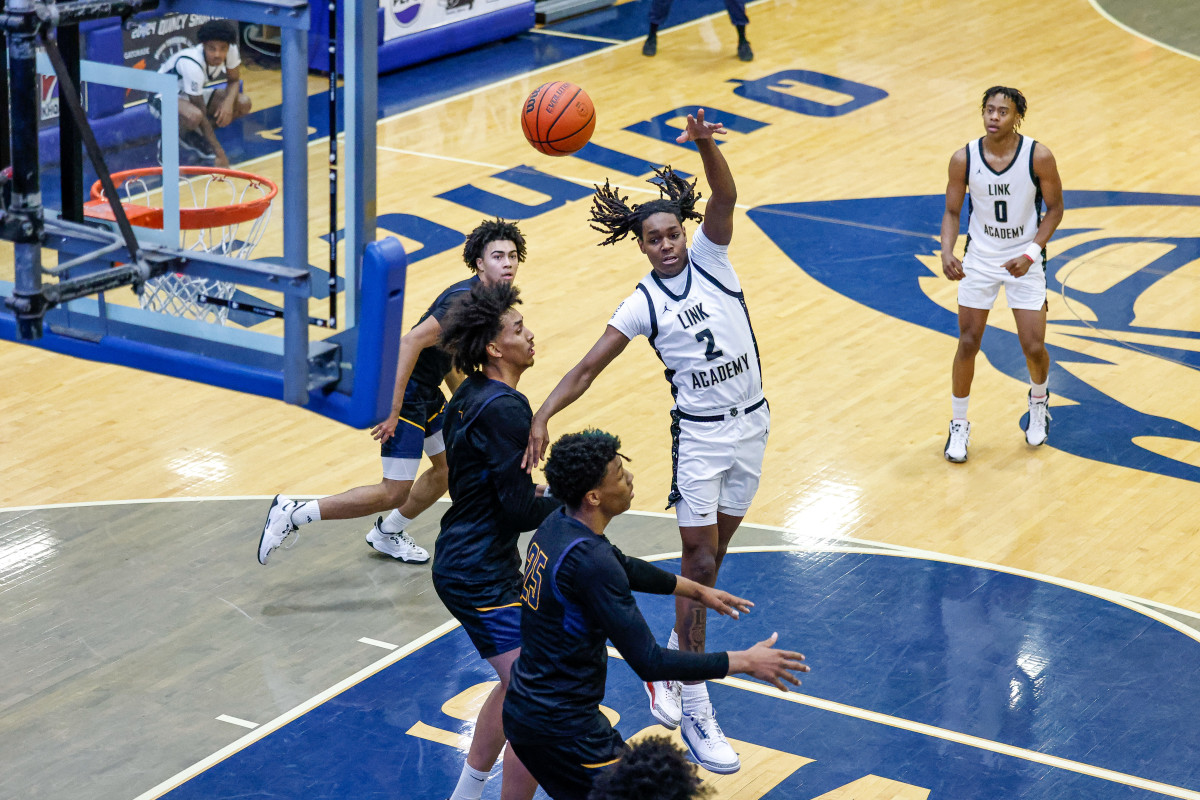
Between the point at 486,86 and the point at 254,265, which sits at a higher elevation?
the point at 254,265

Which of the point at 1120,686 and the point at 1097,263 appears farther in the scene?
the point at 1097,263

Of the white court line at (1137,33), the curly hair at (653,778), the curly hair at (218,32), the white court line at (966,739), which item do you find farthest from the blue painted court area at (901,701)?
the white court line at (1137,33)

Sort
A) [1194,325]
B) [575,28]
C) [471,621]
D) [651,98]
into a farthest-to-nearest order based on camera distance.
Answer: [575,28], [651,98], [1194,325], [471,621]

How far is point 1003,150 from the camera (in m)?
8.67

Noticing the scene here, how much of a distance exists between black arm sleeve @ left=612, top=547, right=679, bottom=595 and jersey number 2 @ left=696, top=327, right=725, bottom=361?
1.37 metres

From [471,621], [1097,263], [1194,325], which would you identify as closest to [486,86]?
[1097,263]

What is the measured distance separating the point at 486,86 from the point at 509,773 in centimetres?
1194

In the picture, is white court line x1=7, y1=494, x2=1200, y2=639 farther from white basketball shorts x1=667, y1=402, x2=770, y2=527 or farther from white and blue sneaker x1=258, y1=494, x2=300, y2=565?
white basketball shorts x1=667, y1=402, x2=770, y2=527

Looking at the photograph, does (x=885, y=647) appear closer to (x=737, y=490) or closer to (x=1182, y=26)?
(x=737, y=490)

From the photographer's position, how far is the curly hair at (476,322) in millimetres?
5383

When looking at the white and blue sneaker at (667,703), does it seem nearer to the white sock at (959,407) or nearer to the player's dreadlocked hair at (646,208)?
the player's dreadlocked hair at (646,208)

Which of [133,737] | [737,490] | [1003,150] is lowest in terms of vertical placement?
[133,737]

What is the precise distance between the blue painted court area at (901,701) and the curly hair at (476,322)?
1802mm

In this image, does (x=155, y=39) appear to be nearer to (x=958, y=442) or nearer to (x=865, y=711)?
(x=865, y=711)
